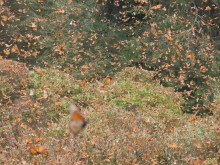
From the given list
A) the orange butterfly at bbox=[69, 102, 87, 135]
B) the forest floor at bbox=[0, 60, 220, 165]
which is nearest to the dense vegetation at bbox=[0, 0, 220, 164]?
the forest floor at bbox=[0, 60, 220, 165]

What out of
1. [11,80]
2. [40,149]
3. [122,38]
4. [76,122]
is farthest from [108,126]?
[122,38]

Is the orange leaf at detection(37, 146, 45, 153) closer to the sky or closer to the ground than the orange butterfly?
closer to the ground

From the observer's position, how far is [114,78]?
24.2 ft

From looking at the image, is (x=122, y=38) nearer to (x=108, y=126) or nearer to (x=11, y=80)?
(x=11, y=80)

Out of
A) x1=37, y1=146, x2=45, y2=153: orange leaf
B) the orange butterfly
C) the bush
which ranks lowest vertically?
the bush

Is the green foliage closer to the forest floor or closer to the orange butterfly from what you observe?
the forest floor

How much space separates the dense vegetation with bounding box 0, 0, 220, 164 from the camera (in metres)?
4.27

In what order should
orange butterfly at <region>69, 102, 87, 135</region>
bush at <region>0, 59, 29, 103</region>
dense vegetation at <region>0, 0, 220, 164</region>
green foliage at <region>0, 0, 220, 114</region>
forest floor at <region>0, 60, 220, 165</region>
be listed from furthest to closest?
green foliage at <region>0, 0, 220, 114</region>, bush at <region>0, 59, 29, 103</region>, orange butterfly at <region>69, 102, 87, 135</region>, dense vegetation at <region>0, 0, 220, 164</region>, forest floor at <region>0, 60, 220, 165</region>

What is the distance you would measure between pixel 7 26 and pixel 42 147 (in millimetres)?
5656

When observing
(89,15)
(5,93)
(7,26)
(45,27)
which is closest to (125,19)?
(89,15)

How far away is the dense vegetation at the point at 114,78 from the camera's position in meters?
4.27

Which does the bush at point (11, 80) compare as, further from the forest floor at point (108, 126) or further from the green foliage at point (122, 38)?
the green foliage at point (122, 38)

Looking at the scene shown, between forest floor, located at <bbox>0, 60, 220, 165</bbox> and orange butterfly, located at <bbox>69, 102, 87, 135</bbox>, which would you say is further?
orange butterfly, located at <bbox>69, 102, 87, 135</bbox>

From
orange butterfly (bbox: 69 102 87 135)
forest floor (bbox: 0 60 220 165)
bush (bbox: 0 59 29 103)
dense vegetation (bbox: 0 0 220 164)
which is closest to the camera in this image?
forest floor (bbox: 0 60 220 165)
